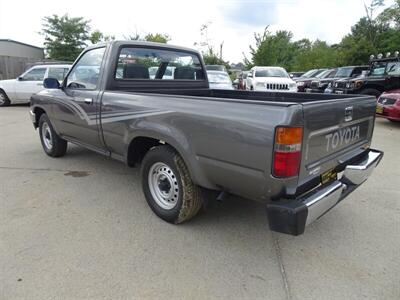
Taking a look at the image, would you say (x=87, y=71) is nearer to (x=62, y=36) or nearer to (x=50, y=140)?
(x=50, y=140)

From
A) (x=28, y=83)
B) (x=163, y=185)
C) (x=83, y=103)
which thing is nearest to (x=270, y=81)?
(x=28, y=83)

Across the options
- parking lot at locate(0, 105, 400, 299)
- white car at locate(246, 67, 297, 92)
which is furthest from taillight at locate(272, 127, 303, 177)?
white car at locate(246, 67, 297, 92)

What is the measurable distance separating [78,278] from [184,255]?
2.84 ft

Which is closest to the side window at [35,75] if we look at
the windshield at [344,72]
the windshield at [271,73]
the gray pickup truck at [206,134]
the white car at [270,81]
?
the white car at [270,81]

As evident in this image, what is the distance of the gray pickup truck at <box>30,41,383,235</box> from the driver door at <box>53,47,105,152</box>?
0.05 ft

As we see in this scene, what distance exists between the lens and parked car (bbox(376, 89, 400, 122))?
28.6 ft

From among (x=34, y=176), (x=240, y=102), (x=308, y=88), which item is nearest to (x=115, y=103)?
(x=240, y=102)

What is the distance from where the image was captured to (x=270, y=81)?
14.0 meters

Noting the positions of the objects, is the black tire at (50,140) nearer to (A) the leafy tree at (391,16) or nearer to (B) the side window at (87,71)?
(B) the side window at (87,71)

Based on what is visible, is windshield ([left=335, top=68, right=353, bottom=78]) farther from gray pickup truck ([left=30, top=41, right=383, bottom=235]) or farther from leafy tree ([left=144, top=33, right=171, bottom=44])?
leafy tree ([left=144, top=33, right=171, bottom=44])

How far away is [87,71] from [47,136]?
2.10 meters

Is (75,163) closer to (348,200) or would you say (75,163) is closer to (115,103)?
(115,103)

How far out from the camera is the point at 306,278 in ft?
8.43

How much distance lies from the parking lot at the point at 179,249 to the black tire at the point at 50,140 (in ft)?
3.80
